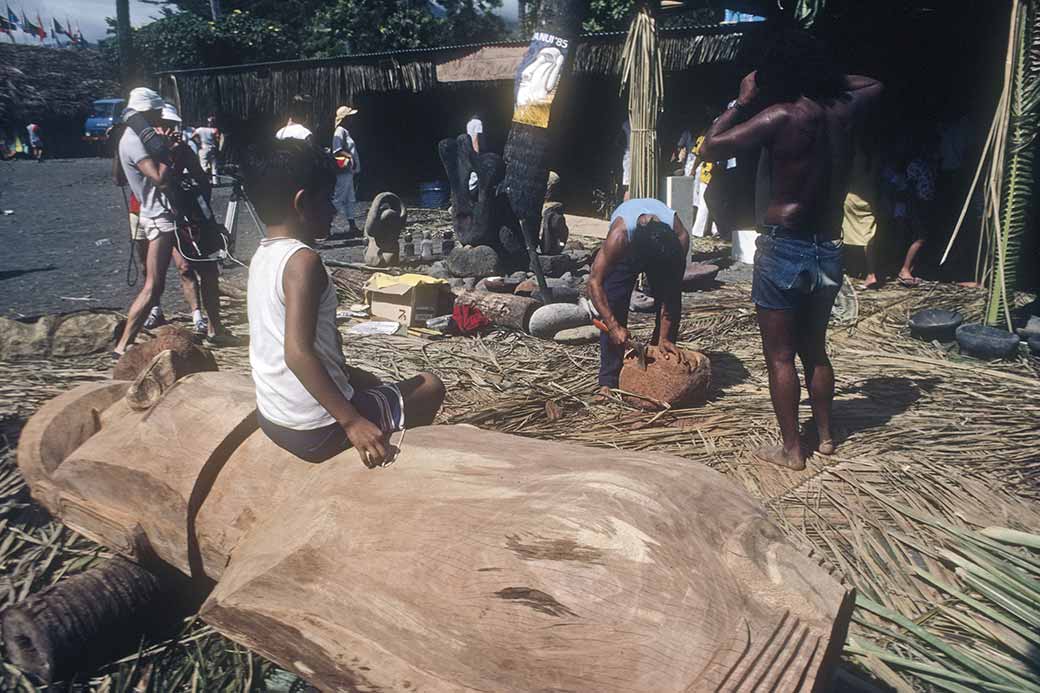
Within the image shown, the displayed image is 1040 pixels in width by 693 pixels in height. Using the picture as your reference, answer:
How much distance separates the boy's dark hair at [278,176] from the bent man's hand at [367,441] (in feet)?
2.38

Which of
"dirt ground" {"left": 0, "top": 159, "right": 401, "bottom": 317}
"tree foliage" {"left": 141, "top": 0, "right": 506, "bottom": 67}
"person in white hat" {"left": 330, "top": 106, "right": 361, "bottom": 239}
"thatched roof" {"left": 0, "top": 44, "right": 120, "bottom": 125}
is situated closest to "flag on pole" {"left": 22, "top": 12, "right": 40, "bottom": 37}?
"thatched roof" {"left": 0, "top": 44, "right": 120, "bottom": 125}

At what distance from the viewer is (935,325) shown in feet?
18.3

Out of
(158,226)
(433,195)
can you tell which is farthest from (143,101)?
(433,195)

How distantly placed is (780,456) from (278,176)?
2644mm

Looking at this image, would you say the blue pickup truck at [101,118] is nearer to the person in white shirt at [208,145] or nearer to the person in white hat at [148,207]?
the person in white shirt at [208,145]

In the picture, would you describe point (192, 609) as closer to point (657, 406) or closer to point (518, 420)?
point (518, 420)

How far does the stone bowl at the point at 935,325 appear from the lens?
557 centimetres

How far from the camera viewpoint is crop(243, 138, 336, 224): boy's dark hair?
2348mm

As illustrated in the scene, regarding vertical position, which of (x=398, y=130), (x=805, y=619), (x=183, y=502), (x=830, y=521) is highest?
(x=398, y=130)

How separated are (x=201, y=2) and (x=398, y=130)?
3247 cm

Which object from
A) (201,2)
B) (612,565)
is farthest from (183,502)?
(201,2)

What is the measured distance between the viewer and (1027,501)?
3168 mm

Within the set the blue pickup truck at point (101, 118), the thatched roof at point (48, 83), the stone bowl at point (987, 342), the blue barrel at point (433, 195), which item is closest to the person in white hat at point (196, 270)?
the stone bowl at point (987, 342)

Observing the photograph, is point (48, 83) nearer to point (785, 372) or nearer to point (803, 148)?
point (803, 148)
